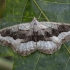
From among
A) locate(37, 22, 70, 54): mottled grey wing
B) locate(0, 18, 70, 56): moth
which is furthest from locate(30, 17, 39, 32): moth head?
locate(37, 22, 70, 54): mottled grey wing

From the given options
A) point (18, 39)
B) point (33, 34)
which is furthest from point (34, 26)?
point (18, 39)

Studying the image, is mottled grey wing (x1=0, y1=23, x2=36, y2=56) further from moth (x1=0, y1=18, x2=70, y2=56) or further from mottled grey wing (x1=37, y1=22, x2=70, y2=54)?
mottled grey wing (x1=37, y1=22, x2=70, y2=54)

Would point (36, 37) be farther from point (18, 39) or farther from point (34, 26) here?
point (18, 39)

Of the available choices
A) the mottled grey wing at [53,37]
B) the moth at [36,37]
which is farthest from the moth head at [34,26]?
the mottled grey wing at [53,37]

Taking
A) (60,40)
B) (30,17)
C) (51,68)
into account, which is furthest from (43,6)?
(51,68)

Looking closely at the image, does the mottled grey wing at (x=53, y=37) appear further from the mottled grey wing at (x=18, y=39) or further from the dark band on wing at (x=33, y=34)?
the mottled grey wing at (x=18, y=39)

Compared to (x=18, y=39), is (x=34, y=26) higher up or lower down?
higher up

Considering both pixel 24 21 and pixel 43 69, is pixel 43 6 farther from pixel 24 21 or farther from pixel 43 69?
pixel 43 69
